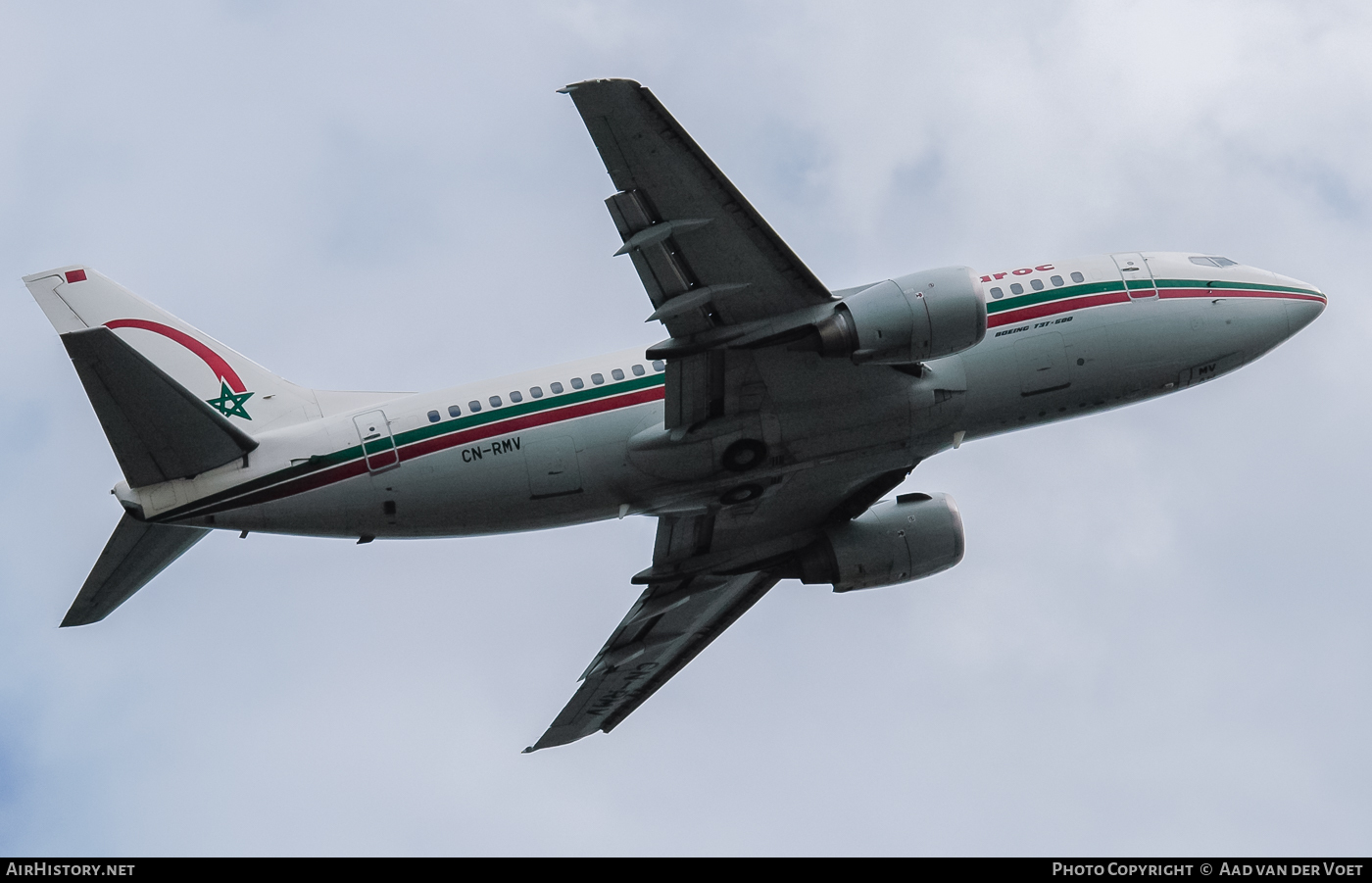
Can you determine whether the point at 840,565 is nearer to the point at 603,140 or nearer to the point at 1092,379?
the point at 1092,379

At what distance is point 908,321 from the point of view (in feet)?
99.8

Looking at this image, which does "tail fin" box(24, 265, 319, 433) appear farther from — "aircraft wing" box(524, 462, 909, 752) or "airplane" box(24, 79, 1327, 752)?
"aircraft wing" box(524, 462, 909, 752)

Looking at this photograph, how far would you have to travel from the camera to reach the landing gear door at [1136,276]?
34969 mm

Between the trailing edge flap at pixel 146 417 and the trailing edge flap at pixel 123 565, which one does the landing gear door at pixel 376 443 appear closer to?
the trailing edge flap at pixel 146 417

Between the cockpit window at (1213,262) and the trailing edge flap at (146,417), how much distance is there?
23365 millimetres

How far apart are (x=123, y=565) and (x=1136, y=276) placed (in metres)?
24.7

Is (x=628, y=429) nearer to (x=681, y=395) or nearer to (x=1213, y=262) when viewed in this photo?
(x=681, y=395)

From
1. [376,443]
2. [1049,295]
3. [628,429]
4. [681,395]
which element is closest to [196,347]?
[376,443]

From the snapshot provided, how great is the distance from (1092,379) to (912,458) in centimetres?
465

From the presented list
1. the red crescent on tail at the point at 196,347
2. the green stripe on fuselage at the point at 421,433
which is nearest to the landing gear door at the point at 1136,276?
the green stripe on fuselage at the point at 421,433

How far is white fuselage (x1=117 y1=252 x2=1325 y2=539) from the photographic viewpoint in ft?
104

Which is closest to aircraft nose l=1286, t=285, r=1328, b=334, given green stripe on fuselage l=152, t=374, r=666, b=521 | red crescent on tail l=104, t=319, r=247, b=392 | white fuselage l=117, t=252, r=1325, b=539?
white fuselage l=117, t=252, r=1325, b=539

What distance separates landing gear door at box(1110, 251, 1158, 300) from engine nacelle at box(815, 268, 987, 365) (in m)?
6.09
